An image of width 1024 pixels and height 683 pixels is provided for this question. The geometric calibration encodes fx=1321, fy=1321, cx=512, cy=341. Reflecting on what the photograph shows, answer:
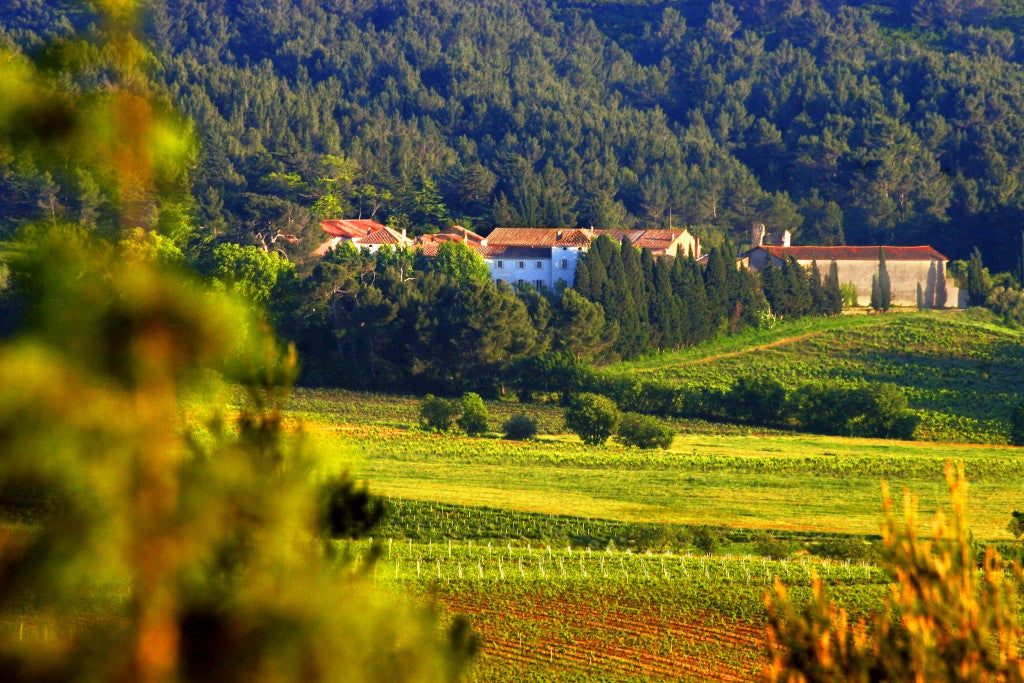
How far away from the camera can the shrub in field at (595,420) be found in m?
44.8

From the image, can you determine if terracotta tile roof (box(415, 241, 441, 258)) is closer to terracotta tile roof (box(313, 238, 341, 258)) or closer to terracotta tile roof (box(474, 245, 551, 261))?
terracotta tile roof (box(474, 245, 551, 261))

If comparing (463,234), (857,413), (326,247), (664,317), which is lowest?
(857,413)

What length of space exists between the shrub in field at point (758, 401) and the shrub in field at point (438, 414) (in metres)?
10.5

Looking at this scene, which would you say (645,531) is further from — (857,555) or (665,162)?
(665,162)

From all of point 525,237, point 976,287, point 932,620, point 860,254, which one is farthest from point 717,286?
point 932,620

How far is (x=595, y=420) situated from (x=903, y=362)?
58.9ft

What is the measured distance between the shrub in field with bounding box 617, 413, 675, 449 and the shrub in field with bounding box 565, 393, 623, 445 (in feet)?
1.22

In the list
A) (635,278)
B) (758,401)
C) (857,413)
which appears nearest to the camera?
(857,413)

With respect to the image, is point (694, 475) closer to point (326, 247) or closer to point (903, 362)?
point (903, 362)

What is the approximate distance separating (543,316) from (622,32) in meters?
132

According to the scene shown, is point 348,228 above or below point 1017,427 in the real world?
above

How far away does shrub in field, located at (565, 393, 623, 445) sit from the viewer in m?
44.8

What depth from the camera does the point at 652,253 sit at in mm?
67312

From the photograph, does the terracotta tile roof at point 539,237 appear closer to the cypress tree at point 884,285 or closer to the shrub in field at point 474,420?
the cypress tree at point 884,285
